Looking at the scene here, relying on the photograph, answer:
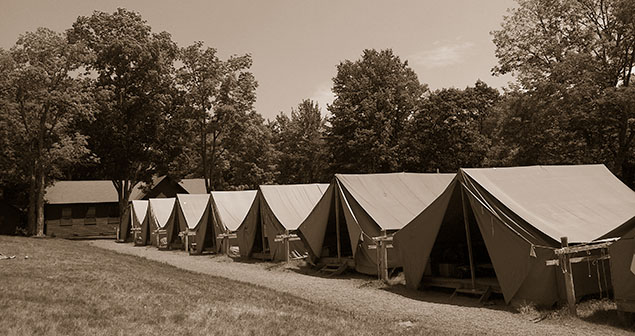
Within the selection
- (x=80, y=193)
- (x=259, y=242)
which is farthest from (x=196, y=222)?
(x=80, y=193)

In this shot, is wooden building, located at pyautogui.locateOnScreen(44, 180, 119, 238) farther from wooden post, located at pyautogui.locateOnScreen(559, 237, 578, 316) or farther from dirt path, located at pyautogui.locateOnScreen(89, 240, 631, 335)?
wooden post, located at pyautogui.locateOnScreen(559, 237, 578, 316)

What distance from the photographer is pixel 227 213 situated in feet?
74.7

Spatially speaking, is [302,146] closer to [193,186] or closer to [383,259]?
[193,186]

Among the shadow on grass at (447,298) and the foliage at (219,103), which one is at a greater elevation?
the foliage at (219,103)

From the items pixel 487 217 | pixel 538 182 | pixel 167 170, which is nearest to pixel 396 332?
pixel 487 217

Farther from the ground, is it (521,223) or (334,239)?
(521,223)

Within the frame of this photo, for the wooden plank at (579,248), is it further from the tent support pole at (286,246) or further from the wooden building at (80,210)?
the wooden building at (80,210)

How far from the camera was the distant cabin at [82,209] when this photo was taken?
41.5 meters

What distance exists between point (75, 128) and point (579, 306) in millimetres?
37373

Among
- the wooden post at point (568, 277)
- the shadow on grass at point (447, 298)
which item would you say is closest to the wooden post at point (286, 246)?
the shadow on grass at point (447, 298)

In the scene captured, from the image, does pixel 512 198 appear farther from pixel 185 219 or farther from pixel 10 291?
pixel 185 219

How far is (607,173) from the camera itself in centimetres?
1398

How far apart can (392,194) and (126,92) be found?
29.6m

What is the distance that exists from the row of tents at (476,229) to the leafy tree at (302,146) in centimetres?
3441
